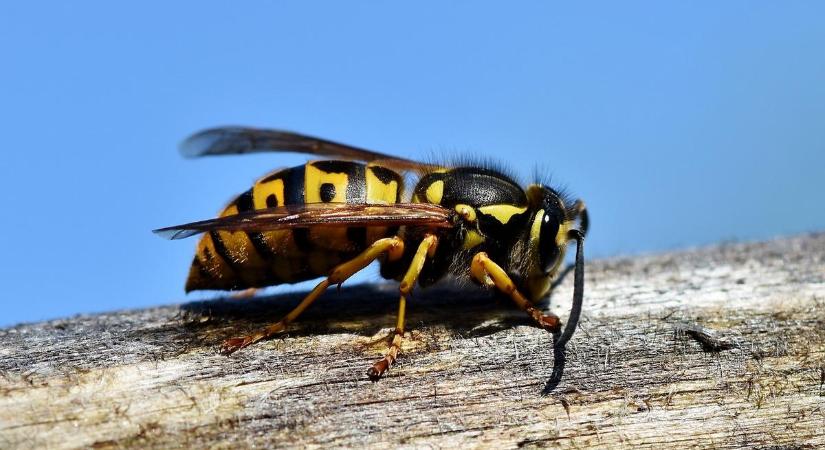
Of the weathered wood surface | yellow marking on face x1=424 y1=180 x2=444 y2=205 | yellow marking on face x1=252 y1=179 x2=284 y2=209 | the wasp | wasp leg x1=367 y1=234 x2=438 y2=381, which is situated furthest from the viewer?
yellow marking on face x1=424 y1=180 x2=444 y2=205

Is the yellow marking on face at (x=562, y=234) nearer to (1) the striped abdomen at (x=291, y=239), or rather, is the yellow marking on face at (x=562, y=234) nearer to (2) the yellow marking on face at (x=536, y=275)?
(2) the yellow marking on face at (x=536, y=275)

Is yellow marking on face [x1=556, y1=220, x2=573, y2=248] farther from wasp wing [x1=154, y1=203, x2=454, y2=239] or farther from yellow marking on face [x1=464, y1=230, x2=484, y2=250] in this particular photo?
wasp wing [x1=154, y1=203, x2=454, y2=239]

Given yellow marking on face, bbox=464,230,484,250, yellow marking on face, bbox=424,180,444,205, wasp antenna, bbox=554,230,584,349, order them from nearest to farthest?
wasp antenna, bbox=554,230,584,349, yellow marking on face, bbox=464,230,484,250, yellow marking on face, bbox=424,180,444,205

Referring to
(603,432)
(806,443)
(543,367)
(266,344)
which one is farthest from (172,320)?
(806,443)

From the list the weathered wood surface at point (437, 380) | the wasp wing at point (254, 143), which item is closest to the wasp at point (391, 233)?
the weathered wood surface at point (437, 380)

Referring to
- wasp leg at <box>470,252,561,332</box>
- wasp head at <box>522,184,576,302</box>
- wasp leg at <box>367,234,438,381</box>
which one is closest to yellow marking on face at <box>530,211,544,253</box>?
wasp head at <box>522,184,576,302</box>

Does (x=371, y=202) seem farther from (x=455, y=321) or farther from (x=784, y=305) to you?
(x=784, y=305)
